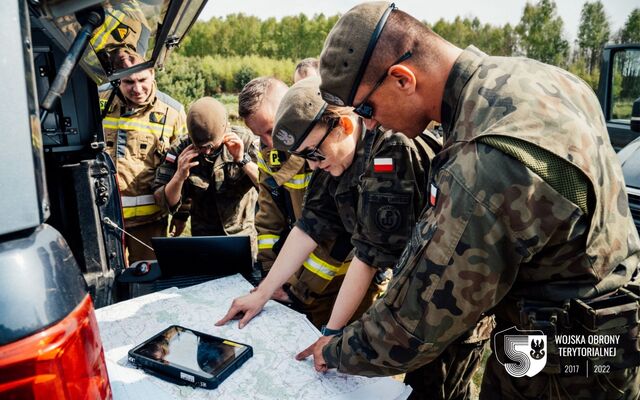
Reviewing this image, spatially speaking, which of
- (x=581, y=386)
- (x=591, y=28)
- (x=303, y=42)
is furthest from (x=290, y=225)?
(x=303, y=42)

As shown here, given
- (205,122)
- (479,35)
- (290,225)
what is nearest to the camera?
(290,225)

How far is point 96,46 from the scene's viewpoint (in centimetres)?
185

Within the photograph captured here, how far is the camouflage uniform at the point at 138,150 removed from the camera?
11.3 ft

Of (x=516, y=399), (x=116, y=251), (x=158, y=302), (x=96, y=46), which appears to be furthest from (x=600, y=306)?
(x=116, y=251)

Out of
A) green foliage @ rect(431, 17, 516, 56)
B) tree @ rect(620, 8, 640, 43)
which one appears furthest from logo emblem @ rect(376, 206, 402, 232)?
green foliage @ rect(431, 17, 516, 56)

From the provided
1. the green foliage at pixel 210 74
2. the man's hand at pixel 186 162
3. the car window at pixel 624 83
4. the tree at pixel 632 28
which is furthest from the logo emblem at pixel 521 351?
the tree at pixel 632 28

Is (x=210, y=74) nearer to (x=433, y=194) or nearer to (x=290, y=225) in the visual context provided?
(x=290, y=225)

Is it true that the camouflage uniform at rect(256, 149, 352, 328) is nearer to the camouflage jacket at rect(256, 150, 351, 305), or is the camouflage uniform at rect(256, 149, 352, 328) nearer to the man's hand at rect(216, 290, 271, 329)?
the camouflage jacket at rect(256, 150, 351, 305)

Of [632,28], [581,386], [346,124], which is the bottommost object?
[581,386]

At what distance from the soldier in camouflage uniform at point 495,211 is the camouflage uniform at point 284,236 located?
0.84 metres

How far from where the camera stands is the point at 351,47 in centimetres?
123

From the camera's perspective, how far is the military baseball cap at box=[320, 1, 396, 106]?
1209 mm

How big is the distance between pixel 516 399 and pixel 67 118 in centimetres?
216

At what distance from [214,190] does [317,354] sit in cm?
197
